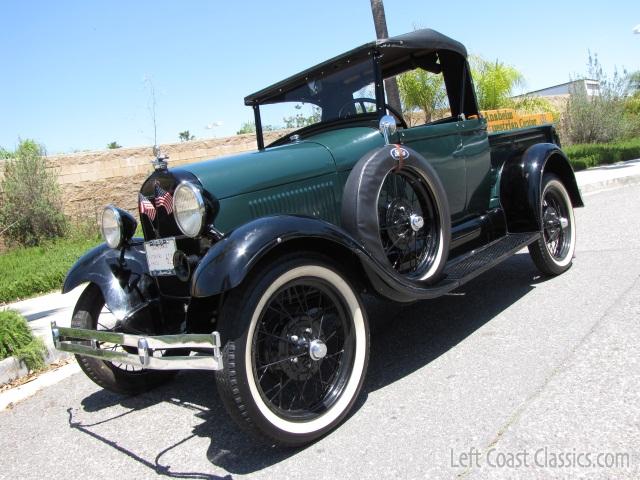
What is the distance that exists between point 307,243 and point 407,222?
0.99 meters

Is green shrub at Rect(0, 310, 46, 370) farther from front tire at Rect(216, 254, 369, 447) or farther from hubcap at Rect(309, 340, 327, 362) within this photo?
hubcap at Rect(309, 340, 327, 362)

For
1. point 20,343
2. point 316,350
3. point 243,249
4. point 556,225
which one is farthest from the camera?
point 556,225

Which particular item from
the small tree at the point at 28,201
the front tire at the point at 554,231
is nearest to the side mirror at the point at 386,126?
the front tire at the point at 554,231

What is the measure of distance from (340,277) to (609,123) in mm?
18574

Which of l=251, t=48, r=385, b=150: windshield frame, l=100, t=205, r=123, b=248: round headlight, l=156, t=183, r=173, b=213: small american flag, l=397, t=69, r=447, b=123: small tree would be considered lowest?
l=100, t=205, r=123, b=248: round headlight

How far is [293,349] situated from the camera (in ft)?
8.95

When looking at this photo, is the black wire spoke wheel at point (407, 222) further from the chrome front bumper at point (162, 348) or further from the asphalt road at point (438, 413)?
the chrome front bumper at point (162, 348)

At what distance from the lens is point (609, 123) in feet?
60.4

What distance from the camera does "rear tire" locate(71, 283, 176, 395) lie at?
340 centimetres

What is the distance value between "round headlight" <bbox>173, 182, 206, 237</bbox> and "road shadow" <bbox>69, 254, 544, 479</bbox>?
1.06 metres

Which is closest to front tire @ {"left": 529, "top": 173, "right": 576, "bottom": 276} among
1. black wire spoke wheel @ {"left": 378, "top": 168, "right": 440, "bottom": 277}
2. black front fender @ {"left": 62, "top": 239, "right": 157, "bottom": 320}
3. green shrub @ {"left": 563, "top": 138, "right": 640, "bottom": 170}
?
black wire spoke wheel @ {"left": 378, "top": 168, "right": 440, "bottom": 277}

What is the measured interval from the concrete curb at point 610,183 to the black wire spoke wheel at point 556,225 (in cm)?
606

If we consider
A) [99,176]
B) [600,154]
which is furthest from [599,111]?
[99,176]

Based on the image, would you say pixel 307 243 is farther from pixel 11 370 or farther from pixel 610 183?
pixel 610 183
